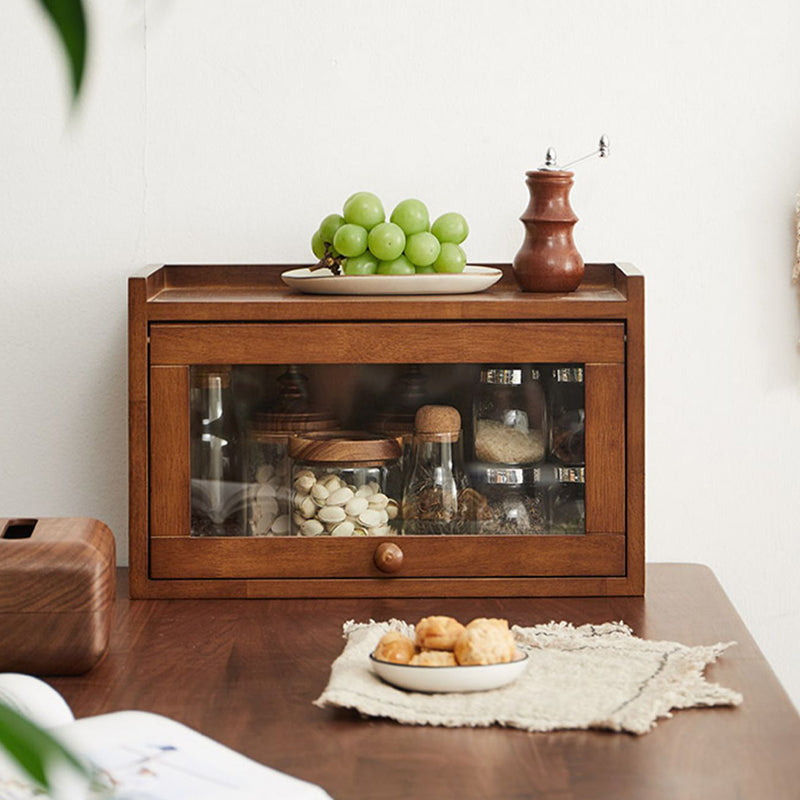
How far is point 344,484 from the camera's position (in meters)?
1.26

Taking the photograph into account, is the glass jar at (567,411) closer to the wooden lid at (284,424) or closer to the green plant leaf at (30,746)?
the wooden lid at (284,424)

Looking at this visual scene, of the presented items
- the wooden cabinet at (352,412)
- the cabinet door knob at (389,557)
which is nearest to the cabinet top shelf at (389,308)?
the wooden cabinet at (352,412)

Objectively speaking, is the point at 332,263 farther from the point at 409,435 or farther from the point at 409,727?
the point at 409,727

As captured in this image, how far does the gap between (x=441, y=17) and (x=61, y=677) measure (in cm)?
95

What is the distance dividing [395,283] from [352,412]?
0.16m

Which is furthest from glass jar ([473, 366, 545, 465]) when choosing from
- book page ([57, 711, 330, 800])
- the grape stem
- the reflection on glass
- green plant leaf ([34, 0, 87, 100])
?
green plant leaf ([34, 0, 87, 100])

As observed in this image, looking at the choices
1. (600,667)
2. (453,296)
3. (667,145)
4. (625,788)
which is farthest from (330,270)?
(625,788)

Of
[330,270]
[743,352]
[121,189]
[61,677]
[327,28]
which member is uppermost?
[327,28]

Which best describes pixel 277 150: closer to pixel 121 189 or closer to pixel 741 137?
pixel 121 189

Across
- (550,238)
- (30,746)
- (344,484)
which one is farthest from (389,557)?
(30,746)

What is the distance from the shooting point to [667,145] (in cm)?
151

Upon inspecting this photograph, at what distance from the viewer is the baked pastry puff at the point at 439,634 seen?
35.9 inches

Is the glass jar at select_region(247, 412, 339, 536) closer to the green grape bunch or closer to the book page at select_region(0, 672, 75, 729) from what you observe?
the green grape bunch

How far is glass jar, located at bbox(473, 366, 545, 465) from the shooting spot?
124cm
